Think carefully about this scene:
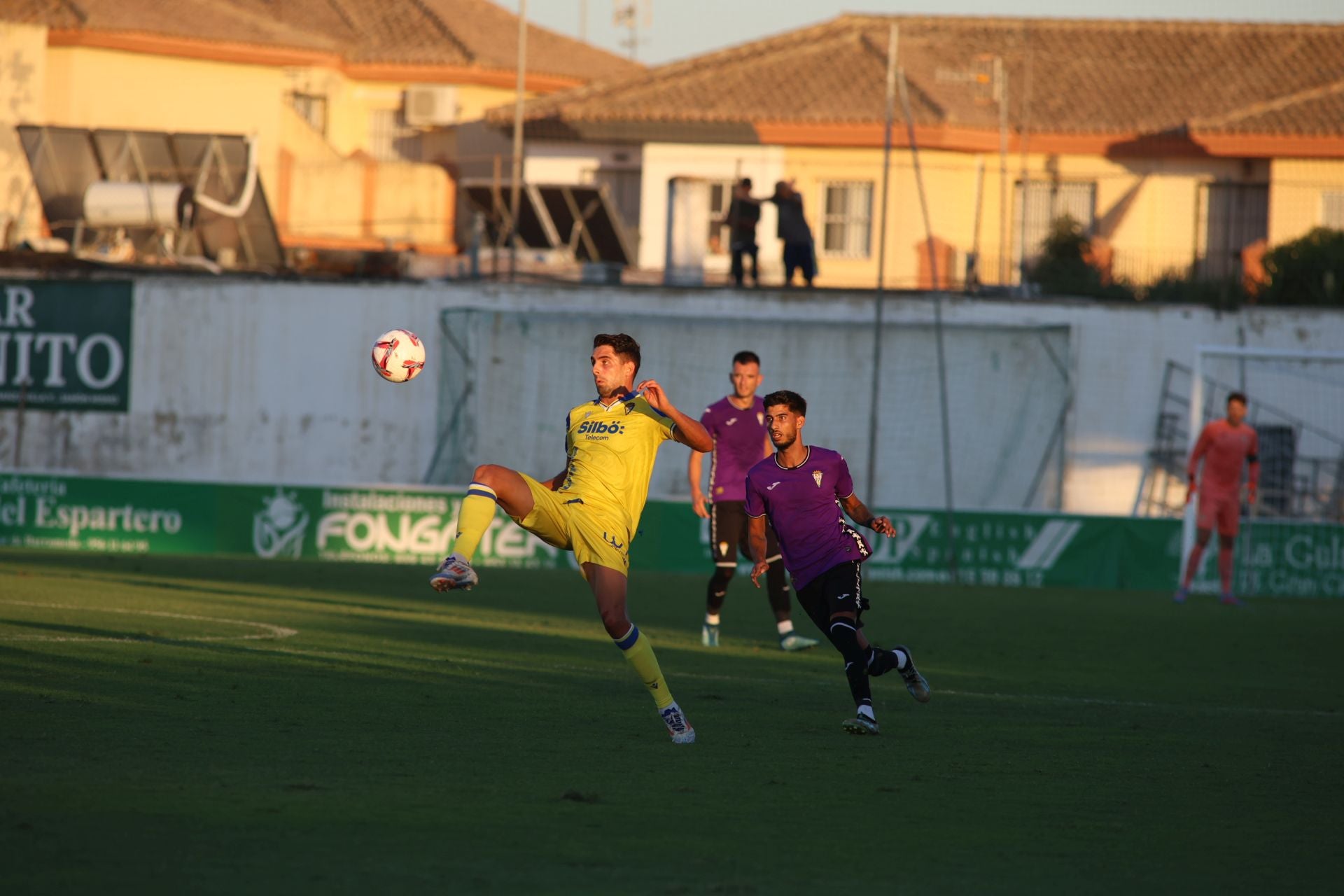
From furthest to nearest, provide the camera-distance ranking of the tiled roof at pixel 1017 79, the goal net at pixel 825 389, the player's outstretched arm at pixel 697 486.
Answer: the tiled roof at pixel 1017 79 → the goal net at pixel 825 389 → the player's outstretched arm at pixel 697 486

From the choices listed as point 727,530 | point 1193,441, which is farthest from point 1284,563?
point 727,530

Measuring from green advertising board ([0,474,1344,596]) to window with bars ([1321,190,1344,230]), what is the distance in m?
17.3

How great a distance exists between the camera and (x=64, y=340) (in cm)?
2777

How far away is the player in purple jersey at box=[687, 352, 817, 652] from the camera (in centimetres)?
1398

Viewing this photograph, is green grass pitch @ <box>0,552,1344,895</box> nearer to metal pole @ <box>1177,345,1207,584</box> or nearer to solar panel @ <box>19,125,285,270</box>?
metal pole @ <box>1177,345,1207,584</box>

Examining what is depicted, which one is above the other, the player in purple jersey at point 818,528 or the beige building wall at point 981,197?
the beige building wall at point 981,197

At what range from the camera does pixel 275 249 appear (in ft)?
110

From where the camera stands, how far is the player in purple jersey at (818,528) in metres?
9.55

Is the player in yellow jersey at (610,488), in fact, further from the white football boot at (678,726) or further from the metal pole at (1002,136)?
the metal pole at (1002,136)

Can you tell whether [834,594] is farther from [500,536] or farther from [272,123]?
[272,123]

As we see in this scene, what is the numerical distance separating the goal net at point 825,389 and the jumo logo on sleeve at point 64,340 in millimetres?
5459

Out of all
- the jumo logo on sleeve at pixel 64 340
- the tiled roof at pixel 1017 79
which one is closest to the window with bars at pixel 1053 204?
the tiled roof at pixel 1017 79

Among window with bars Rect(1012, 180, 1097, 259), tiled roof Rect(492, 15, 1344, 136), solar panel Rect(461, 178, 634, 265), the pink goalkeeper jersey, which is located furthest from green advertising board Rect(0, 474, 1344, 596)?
window with bars Rect(1012, 180, 1097, 259)

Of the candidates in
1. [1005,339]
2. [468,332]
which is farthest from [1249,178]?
[468,332]
